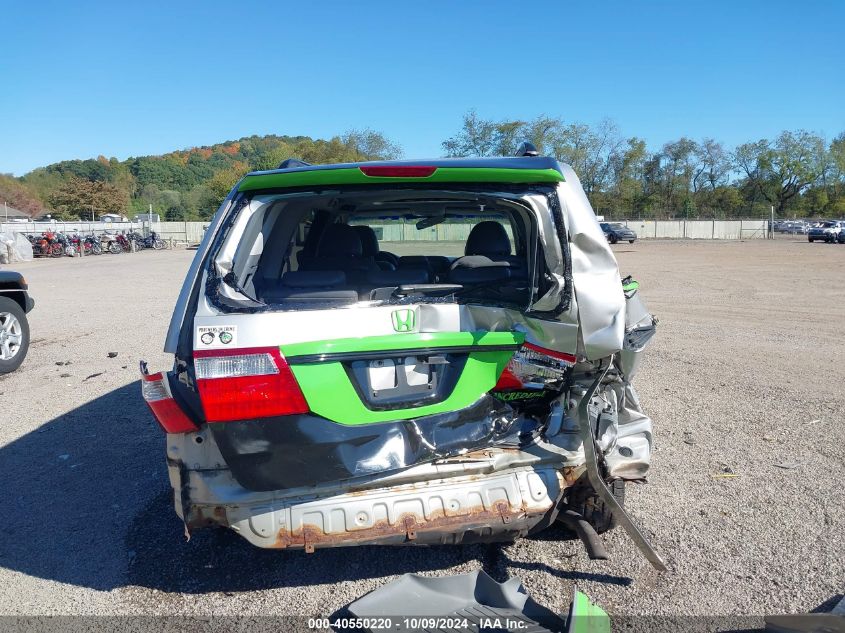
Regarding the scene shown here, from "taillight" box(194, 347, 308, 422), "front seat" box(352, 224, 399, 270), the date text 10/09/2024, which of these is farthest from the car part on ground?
"front seat" box(352, 224, 399, 270)

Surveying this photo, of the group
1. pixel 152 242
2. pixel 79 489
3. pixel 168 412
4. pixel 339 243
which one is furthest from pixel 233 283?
pixel 152 242

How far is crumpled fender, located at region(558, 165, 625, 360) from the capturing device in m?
2.78

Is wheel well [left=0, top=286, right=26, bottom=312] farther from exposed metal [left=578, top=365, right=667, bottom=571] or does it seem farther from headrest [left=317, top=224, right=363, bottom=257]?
exposed metal [left=578, top=365, right=667, bottom=571]

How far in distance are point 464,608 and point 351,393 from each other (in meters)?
1.00

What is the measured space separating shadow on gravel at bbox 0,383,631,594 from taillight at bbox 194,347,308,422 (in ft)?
3.43

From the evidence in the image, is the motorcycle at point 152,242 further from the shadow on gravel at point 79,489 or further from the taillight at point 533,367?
the taillight at point 533,367

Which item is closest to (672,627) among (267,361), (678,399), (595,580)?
(595,580)

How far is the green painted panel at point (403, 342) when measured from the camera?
8.39ft

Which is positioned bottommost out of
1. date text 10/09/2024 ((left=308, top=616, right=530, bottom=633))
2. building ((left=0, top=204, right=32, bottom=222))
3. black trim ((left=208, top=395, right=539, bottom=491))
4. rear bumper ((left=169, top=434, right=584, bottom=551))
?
date text 10/09/2024 ((left=308, top=616, right=530, bottom=633))

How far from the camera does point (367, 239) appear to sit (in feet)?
14.5

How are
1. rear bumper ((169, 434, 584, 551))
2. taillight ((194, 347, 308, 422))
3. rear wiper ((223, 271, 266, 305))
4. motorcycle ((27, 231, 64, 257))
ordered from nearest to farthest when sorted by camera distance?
1. taillight ((194, 347, 308, 422))
2. rear bumper ((169, 434, 584, 551))
3. rear wiper ((223, 271, 266, 305))
4. motorcycle ((27, 231, 64, 257))

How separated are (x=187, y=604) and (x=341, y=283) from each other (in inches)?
62.4

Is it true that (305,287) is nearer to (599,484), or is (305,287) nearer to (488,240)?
(488,240)

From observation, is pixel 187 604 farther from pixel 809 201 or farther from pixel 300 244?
pixel 809 201
